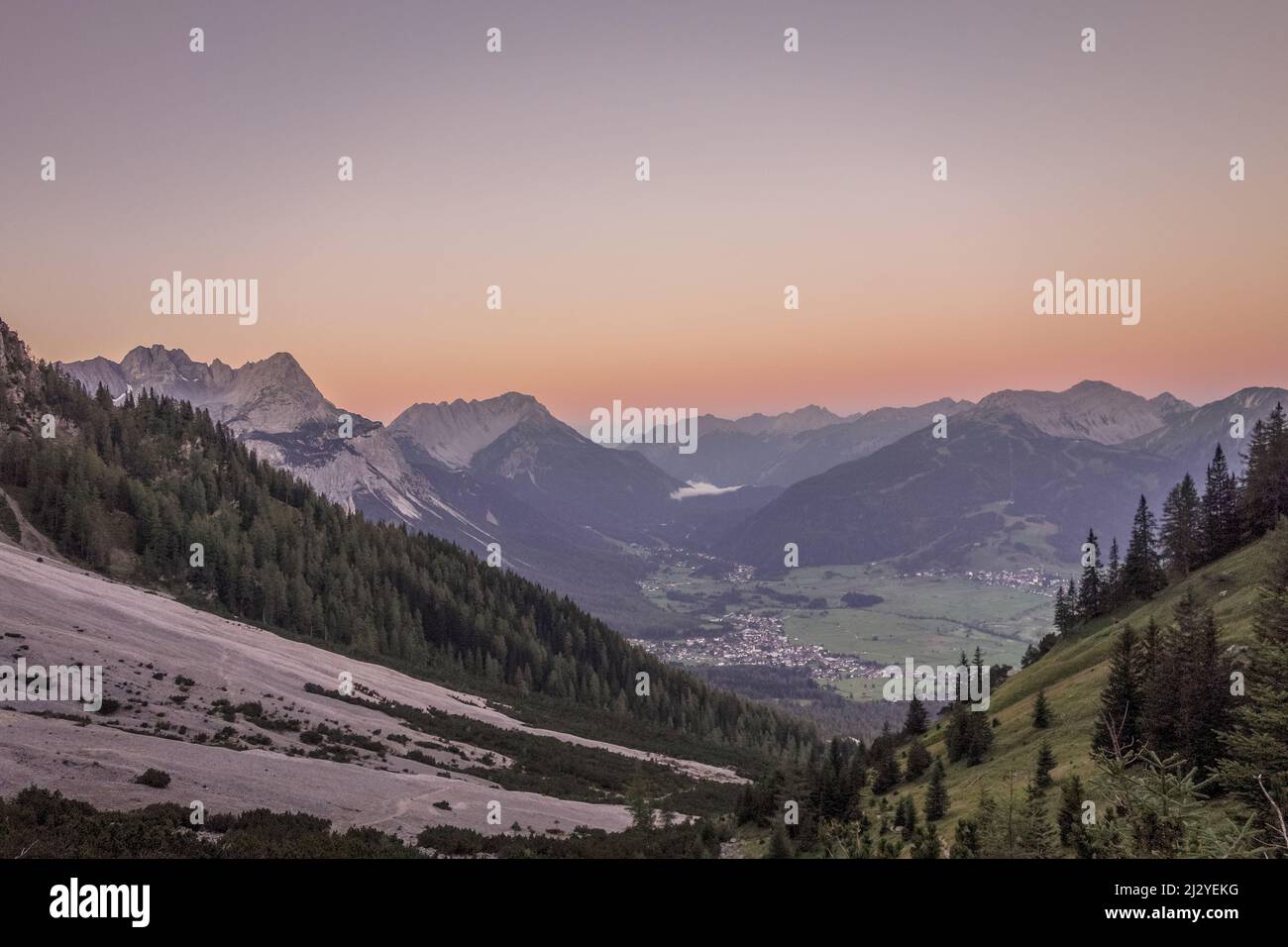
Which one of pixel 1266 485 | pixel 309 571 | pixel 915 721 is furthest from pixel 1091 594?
pixel 309 571

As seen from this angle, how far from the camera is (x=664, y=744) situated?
381 ft

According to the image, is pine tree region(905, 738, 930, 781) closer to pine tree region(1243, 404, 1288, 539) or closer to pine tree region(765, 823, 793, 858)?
pine tree region(765, 823, 793, 858)

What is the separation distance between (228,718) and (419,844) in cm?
2751

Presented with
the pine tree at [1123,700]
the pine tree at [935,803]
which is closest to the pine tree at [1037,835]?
the pine tree at [935,803]

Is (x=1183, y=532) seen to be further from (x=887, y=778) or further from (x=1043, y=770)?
(x=1043, y=770)

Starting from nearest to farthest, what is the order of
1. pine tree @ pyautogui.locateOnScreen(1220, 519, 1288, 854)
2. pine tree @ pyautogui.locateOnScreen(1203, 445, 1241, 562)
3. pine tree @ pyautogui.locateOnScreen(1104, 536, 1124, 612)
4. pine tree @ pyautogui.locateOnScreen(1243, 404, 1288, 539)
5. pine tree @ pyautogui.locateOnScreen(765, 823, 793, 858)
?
pine tree @ pyautogui.locateOnScreen(1220, 519, 1288, 854)
pine tree @ pyautogui.locateOnScreen(765, 823, 793, 858)
pine tree @ pyautogui.locateOnScreen(1243, 404, 1288, 539)
pine tree @ pyautogui.locateOnScreen(1203, 445, 1241, 562)
pine tree @ pyautogui.locateOnScreen(1104, 536, 1124, 612)

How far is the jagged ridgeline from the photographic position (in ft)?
393

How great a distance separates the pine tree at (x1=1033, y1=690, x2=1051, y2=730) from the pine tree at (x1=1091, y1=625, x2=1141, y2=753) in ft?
35.2

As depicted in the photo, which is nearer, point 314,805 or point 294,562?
point 314,805

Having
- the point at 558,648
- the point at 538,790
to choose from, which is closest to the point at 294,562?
the point at 558,648

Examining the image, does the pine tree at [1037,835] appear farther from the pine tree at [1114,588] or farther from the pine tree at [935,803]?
the pine tree at [1114,588]

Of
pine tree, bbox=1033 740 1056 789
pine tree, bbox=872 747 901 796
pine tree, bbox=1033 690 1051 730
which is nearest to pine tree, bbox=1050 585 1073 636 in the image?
pine tree, bbox=1033 690 1051 730

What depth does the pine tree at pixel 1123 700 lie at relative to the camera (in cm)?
4225
